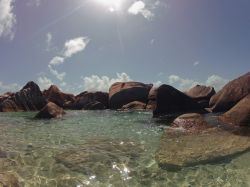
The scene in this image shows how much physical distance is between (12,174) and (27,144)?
436 cm

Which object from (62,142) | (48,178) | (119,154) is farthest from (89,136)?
(48,178)

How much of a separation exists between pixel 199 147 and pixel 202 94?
20533 mm

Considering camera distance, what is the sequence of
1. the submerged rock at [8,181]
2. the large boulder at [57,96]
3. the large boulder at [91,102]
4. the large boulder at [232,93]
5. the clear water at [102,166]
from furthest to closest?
the large boulder at [57,96], the large boulder at [91,102], the large boulder at [232,93], the clear water at [102,166], the submerged rock at [8,181]

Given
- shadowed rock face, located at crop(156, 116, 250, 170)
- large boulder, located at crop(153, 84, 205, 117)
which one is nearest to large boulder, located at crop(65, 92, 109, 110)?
large boulder, located at crop(153, 84, 205, 117)

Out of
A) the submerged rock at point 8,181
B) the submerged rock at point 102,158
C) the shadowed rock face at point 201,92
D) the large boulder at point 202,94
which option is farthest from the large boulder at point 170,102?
the submerged rock at point 8,181

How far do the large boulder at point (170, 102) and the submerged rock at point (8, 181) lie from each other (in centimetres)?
1874

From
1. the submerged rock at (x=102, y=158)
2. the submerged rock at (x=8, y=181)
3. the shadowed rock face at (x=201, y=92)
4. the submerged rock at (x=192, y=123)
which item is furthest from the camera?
the shadowed rock face at (x=201, y=92)

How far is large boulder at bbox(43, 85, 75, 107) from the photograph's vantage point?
4744 cm

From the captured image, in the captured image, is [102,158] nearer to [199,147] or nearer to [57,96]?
[199,147]

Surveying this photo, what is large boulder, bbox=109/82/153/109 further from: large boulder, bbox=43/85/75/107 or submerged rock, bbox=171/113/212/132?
submerged rock, bbox=171/113/212/132

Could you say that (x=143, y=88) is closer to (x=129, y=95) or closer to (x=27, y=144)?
(x=129, y=95)

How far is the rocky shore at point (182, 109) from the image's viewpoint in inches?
443

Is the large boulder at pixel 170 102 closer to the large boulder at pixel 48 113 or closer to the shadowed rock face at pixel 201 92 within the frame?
the shadowed rock face at pixel 201 92

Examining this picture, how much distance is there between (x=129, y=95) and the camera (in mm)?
42625
